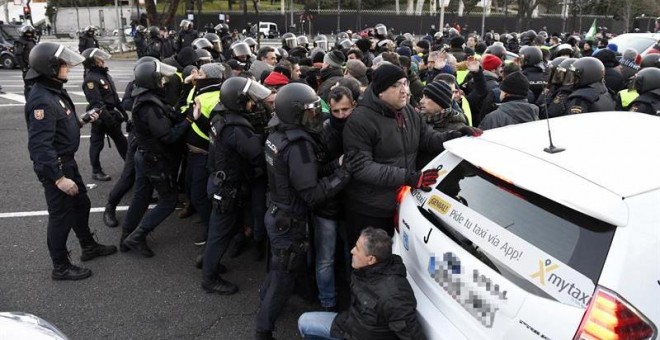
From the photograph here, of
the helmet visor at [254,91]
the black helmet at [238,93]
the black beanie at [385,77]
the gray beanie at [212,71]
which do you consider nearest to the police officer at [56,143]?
the gray beanie at [212,71]

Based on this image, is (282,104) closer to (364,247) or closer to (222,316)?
(364,247)

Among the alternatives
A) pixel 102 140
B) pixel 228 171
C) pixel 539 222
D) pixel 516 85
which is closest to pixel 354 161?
pixel 228 171

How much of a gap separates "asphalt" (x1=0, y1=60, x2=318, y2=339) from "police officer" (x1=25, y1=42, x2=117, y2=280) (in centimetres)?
28

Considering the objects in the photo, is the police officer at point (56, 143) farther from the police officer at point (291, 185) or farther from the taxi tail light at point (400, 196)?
the taxi tail light at point (400, 196)

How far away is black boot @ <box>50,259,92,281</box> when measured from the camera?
4.35 m

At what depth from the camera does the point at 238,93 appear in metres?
3.88

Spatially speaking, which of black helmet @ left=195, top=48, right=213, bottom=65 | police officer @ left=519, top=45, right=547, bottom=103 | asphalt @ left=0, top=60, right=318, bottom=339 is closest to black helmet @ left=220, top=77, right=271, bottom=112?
asphalt @ left=0, top=60, right=318, bottom=339

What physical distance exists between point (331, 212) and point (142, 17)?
44317 mm

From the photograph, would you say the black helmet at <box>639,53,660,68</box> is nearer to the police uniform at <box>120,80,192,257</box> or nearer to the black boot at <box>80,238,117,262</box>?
the police uniform at <box>120,80,192,257</box>

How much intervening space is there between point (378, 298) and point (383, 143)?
42.3 inches

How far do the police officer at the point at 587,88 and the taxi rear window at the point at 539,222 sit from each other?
3.10 metres

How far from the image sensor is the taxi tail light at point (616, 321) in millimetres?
1741

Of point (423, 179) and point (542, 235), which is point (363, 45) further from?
point (542, 235)

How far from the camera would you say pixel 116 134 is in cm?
655
